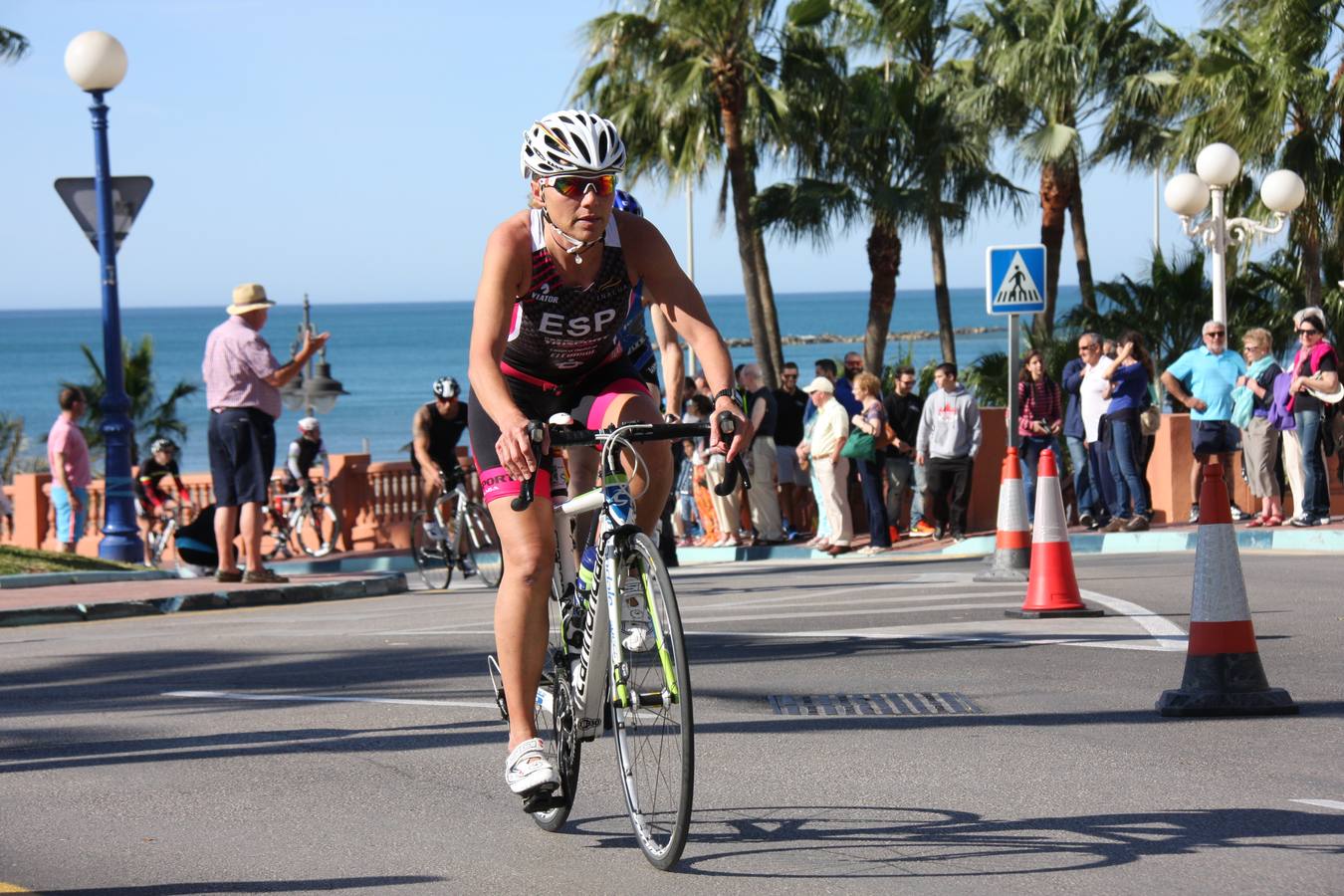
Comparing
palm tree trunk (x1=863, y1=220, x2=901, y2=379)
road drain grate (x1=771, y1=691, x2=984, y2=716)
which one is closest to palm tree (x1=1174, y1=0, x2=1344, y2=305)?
palm tree trunk (x1=863, y1=220, x2=901, y2=379)

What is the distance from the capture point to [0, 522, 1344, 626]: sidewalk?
44.7ft

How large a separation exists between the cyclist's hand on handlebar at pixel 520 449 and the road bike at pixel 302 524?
18200 millimetres

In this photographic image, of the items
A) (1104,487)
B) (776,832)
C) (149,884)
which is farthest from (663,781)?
(1104,487)

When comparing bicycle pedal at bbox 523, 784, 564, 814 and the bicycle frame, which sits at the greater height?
the bicycle frame

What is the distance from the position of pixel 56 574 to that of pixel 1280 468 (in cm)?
1167

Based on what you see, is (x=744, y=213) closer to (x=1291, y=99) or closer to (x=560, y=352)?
(x=1291, y=99)

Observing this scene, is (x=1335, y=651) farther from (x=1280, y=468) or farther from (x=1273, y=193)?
(x=1273, y=193)

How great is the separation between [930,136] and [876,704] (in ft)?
99.2

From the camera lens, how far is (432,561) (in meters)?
16.4

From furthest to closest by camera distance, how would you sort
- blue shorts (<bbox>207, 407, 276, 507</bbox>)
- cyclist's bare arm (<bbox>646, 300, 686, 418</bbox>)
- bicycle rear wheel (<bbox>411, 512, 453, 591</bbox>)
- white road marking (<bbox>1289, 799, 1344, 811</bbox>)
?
bicycle rear wheel (<bbox>411, 512, 453, 591</bbox>) → blue shorts (<bbox>207, 407, 276, 507</bbox>) → cyclist's bare arm (<bbox>646, 300, 686, 418</bbox>) → white road marking (<bbox>1289, 799, 1344, 811</bbox>)

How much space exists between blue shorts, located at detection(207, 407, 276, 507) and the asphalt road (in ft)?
9.98

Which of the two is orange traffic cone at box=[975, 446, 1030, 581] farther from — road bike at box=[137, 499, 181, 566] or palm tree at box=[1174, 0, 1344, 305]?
palm tree at box=[1174, 0, 1344, 305]

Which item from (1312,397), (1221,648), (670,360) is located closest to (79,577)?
(670,360)

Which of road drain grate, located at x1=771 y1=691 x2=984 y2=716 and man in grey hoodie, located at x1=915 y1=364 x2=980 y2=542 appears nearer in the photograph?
road drain grate, located at x1=771 y1=691 x2=984 y2=716
